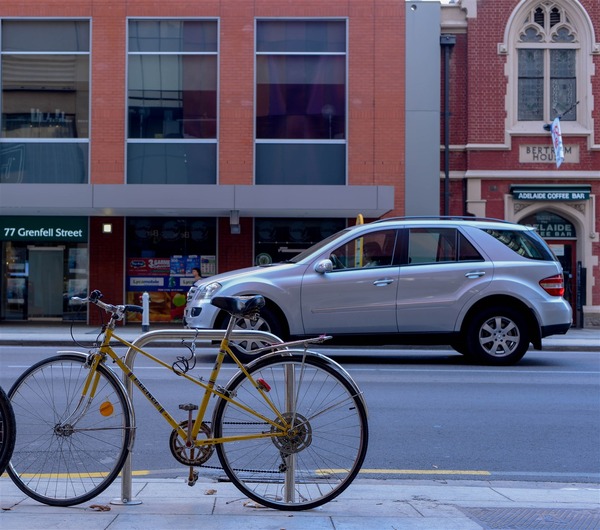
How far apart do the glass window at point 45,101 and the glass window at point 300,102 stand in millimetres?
4556

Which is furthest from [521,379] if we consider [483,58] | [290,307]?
[483,58]

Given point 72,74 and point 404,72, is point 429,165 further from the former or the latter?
point 72,74

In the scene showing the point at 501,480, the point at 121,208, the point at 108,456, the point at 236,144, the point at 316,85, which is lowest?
the point at 501,480

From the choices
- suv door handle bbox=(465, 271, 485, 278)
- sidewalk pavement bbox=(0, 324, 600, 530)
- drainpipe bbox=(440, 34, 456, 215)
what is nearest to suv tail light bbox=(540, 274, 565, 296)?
suv door handle bbox=(465, 271, 485, 278)

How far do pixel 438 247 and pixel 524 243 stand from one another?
1.31 meters

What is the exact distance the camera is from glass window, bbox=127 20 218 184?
21.1m

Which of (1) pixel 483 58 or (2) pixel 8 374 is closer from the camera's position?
(2) pixel 8 374

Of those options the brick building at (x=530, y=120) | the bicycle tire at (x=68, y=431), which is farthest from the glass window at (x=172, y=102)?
the bicycle tire at (x=68, y=431)

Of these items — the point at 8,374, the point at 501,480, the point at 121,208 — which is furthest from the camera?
the point at 121,208

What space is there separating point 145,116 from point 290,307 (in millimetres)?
11360

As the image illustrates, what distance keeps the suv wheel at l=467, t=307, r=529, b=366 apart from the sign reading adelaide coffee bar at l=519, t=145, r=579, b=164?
35.7 ft

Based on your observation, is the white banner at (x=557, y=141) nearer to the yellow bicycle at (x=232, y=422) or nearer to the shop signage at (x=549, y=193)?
the shop signage at (x=549, y=193)

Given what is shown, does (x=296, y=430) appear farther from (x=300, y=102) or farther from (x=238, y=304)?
(x=300, y=102)

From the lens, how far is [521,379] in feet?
35.9
